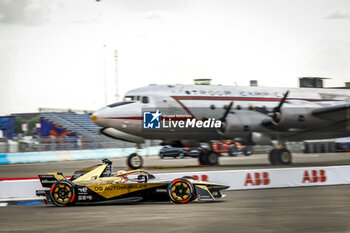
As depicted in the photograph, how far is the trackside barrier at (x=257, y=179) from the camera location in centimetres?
1535

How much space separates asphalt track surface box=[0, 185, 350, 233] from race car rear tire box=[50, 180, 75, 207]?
8.1 inches

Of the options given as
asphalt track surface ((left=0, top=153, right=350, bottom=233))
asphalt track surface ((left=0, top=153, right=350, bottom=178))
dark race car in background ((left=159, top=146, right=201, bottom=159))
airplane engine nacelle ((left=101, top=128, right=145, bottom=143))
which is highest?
airplane engine nacelle ((left=101, top=128, right=145, bottom=143))

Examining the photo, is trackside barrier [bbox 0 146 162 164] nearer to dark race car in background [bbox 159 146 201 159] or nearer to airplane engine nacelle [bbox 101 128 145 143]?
dark race car in background [bbox 159 146 201 159]

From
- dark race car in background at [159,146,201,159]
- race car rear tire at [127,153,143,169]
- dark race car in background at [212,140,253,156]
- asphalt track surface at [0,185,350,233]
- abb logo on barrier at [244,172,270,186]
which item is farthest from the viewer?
dark race car in background at [212,140,253,156]

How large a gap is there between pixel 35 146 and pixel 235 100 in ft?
64.2

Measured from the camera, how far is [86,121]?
2160 inches

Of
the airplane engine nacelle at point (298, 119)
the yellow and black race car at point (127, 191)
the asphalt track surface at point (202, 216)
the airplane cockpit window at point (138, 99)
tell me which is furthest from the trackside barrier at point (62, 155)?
the yellow and black race car at point (127, 191)

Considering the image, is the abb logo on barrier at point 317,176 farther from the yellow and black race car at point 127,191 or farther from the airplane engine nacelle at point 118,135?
the airplane engine nacelle at point 118,135

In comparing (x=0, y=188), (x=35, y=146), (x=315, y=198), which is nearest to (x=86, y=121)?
(x=35, y=146)

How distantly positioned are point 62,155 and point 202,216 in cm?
3245

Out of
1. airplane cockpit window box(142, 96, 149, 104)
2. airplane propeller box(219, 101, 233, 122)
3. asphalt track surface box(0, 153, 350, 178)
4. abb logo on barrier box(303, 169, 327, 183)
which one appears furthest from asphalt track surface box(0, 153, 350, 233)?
airplane cockpit window box(142, 96, 149, 104)

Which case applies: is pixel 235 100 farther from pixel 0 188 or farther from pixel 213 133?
pixel 0 188

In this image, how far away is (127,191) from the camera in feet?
42.8

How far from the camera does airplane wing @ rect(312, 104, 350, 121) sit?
2911 cm
